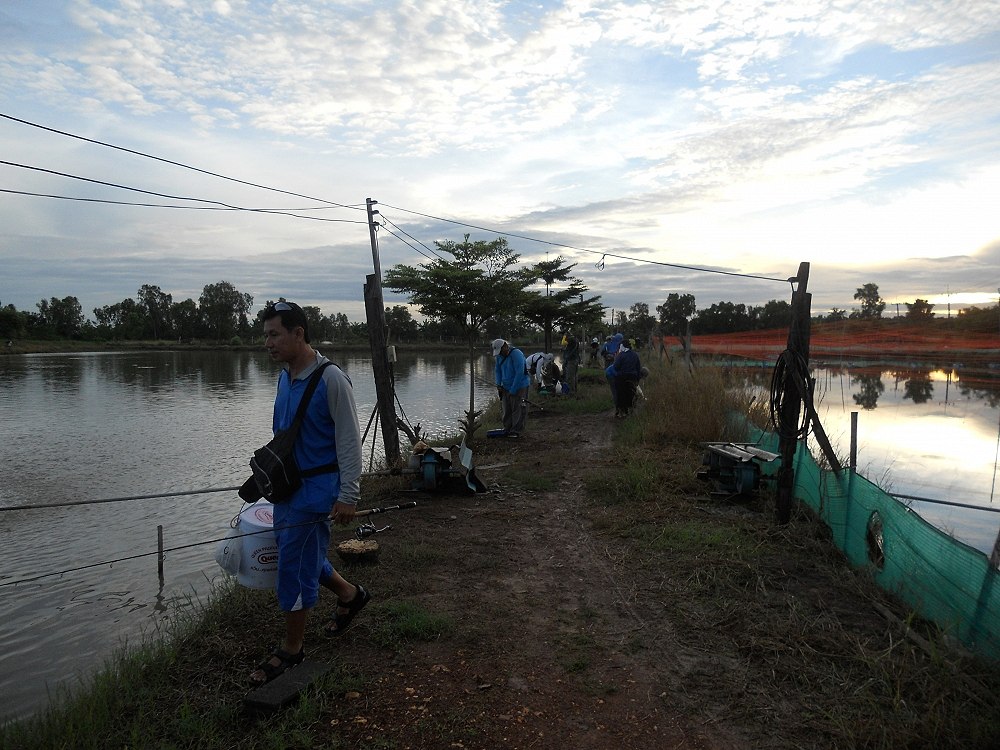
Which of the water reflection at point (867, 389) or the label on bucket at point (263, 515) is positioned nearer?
the label on bucket at point (263, 515)

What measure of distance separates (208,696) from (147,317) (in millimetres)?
125714

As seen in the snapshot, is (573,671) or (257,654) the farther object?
(257,654)

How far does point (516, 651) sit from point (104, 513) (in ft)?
28.2

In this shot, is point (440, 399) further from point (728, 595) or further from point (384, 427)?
point (728, 595)

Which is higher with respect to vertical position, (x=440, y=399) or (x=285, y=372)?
(x=285, y=372)

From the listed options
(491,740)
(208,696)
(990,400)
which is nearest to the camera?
(491,740)

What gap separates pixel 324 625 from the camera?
4160mm

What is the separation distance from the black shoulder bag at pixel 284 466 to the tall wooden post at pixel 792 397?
4467mm

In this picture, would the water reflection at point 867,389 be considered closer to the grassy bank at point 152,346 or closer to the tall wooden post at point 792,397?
the tall wooden post at point 792,397

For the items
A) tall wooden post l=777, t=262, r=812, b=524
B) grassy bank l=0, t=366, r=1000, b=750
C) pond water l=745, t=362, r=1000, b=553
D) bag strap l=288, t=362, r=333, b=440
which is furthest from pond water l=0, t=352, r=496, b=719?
pond water l=745, t=362, r=1000, b=553

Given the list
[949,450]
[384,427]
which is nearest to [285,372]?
[384,427]

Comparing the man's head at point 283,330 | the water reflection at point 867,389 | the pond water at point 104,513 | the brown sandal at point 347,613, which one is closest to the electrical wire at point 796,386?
the brown sandal at point 347,613

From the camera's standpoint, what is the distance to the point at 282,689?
3.27 m

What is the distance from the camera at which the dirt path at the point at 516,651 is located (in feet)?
10.2
